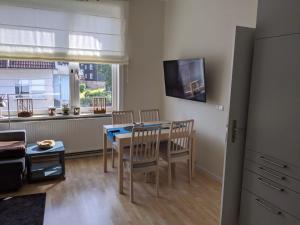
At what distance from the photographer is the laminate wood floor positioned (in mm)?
2717

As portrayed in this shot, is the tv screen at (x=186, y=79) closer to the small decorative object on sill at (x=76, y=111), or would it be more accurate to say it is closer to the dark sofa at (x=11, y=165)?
the small decorative object on sill at (x=76, y=111)

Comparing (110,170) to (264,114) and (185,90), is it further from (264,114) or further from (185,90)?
(264,114)

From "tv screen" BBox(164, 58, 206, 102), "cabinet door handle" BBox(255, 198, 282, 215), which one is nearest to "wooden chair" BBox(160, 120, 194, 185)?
"tv screen" BBox(164, 58, 206, 102)

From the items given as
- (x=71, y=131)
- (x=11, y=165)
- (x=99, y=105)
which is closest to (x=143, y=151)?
(x=11, y=165)

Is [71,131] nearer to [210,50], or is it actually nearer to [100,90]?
[100,90]

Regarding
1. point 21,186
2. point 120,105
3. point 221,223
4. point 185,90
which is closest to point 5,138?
point 21,186

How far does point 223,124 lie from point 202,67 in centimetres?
87

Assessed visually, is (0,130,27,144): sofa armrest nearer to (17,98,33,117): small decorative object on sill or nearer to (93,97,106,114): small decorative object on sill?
(17,98,33,117): small decorative object on sill

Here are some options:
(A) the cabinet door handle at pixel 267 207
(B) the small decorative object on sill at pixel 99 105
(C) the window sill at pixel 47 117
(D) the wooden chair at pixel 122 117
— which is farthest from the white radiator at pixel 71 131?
(A) the cabinet door handle at pixel 267 207

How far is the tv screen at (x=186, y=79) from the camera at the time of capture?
373 centimetres

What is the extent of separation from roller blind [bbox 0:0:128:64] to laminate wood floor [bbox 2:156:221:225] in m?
1.96

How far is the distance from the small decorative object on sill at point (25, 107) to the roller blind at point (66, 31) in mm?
738

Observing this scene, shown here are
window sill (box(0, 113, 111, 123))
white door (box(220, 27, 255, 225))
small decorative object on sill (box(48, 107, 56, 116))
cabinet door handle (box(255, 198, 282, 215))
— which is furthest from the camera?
small decorative object on sill (box(48, 107, 56, 116))

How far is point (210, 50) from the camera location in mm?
3760
